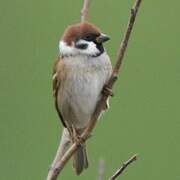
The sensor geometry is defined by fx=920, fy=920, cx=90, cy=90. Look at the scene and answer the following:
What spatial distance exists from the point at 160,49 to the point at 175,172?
963mm

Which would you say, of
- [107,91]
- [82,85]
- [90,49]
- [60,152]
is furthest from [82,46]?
[60,152]

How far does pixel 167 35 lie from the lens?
486 centimetres

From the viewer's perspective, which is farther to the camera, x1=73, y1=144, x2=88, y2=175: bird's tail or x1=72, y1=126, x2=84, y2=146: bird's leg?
x1=73, y1=144, x2=88, y2=175: bird's tail

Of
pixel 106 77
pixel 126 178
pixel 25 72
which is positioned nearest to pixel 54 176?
pixel 106 77

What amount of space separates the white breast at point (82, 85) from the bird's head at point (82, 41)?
0.09ft

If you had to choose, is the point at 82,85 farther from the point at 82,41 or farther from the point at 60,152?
the point at 60,152

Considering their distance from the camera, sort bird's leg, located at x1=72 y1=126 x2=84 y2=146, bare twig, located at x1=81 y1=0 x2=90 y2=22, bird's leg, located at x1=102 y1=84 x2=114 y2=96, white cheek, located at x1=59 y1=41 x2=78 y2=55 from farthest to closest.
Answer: white cheek, located at x1=59 y1=41 x2=78 y2=55 < bare twig, located at x1=81 y1=0 x2=90 y2=22 < bird's leg, located at x1=102 y1=84 x2=114 y2=96 < bird's leg, located at x1=72 y1=126 x2=84 y2=146

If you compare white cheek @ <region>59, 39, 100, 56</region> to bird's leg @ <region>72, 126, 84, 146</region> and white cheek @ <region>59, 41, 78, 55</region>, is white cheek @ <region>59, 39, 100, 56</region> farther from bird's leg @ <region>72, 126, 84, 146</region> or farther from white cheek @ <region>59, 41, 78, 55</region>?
bird's leg @ <region>72, 126, 84, 146</region>

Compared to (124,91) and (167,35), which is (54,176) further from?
(167,35)

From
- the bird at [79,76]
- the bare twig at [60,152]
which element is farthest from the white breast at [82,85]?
the bare twig at [60,152]

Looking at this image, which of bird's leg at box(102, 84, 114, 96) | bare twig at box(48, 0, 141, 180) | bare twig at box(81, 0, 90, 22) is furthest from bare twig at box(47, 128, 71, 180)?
bare twig at box(81, 0, 90, 22)

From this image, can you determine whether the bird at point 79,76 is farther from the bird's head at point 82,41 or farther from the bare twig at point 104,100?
the bare twig at point 104,100

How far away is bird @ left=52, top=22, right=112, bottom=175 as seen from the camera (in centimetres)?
315

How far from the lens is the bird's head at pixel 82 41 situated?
3.10m
